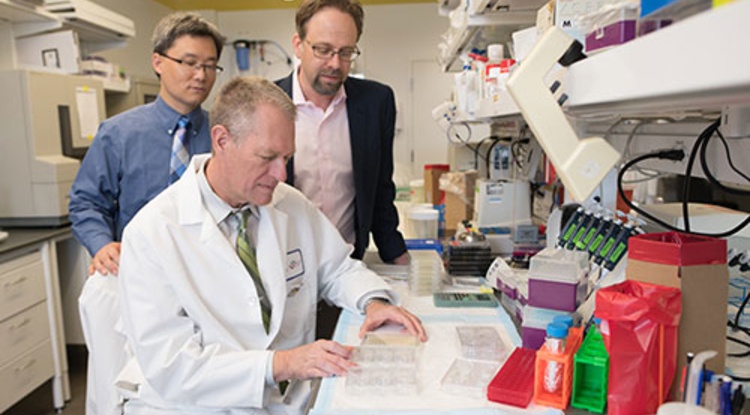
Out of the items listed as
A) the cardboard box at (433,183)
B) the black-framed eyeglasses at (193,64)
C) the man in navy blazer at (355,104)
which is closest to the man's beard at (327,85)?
the man in navy blazer at (355,104)

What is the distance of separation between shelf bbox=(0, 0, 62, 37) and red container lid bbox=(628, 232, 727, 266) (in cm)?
316

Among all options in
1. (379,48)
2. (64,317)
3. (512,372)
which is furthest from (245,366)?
(379,48)

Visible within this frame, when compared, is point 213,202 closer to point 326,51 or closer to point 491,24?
point 326,51

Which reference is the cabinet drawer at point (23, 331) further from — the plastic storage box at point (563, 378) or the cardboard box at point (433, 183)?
the plastic storage box at point (563, 378)

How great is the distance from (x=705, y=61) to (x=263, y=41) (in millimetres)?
6277

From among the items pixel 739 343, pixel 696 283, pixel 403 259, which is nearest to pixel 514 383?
pixel 696 283

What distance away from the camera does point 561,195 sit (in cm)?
204

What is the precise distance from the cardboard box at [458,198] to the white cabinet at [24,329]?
80.0 inches

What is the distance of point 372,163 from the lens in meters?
1.98

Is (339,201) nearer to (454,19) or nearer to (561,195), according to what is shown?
(561,195)

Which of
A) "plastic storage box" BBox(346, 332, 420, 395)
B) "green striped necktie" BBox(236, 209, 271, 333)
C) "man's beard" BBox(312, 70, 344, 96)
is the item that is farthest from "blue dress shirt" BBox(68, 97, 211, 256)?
"plastic storage box" BBox(346, 332, 420, 395)

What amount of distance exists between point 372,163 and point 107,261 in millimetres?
900

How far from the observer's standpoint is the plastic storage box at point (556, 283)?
116 centimetres

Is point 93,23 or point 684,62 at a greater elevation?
point 93,23
